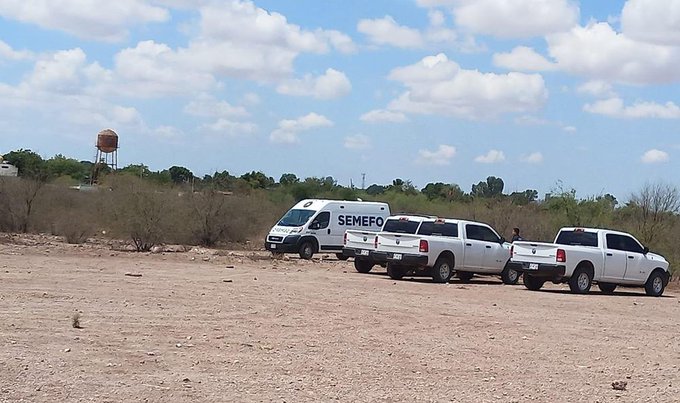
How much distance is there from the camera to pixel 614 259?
27328 millimetres

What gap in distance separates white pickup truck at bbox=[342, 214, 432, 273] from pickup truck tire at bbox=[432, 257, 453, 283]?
147cm

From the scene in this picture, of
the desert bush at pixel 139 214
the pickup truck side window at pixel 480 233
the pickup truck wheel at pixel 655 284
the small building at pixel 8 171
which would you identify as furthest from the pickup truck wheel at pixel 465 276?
the small building at pixel 8 171

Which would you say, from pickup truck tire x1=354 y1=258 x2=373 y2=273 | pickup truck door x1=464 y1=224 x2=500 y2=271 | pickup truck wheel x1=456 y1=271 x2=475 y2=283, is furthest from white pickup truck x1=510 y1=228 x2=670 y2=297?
pickup truck tire x1=354 y1=258 x2=373 y2=273

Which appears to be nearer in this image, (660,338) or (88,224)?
(660,338)

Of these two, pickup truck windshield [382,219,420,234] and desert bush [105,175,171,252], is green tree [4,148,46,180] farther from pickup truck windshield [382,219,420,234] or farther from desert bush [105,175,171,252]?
pickup truck windshield [382,219,420,234]

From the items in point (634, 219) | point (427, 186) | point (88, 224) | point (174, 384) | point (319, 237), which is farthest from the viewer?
point (427, 186)

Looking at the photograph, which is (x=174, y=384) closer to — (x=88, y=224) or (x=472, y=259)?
(x=472, y=259)

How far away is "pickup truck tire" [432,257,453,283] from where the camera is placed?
28344mm

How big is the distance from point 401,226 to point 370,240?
1.91 m

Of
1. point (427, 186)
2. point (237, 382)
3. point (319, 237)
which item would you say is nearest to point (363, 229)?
point (319, 237)

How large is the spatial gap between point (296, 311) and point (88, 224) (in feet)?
105

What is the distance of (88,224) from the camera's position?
48.5 meters

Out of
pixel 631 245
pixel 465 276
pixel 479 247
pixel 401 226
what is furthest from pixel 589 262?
pixel 401 226

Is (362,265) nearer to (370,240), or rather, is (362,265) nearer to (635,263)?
(370,240)
